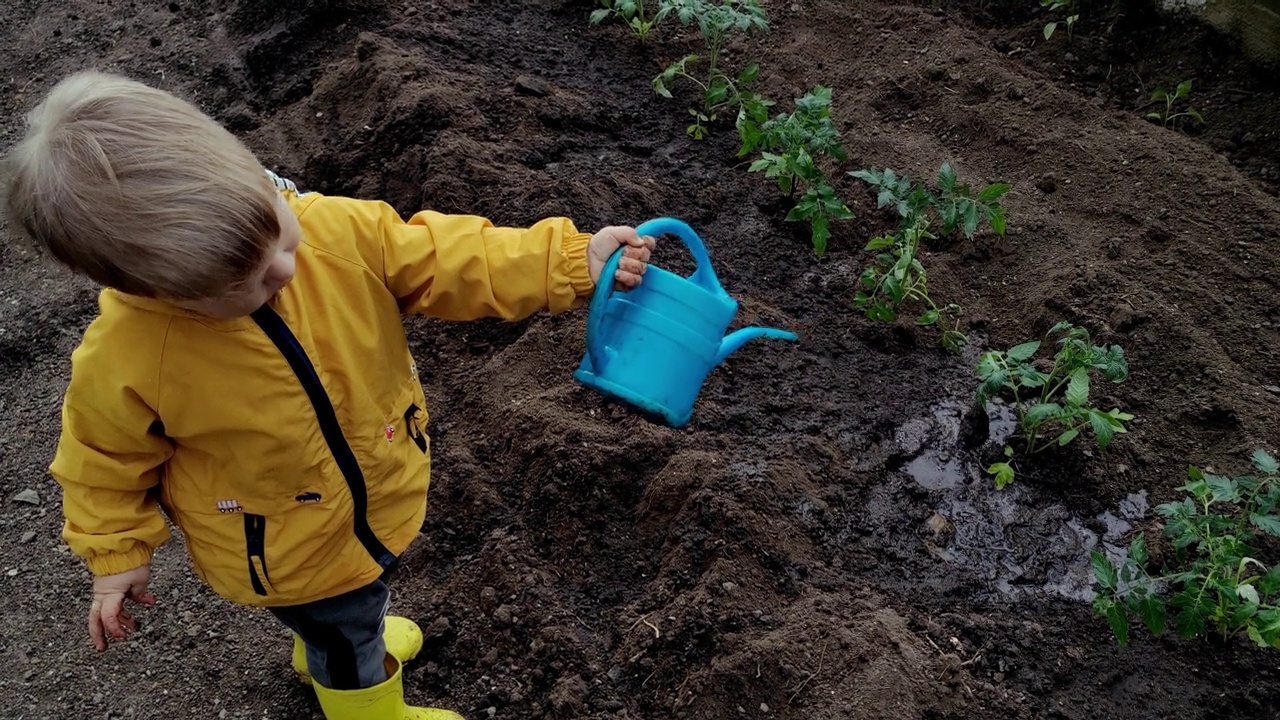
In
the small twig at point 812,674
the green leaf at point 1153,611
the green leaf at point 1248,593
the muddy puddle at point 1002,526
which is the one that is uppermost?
the green leaf at point 1248,593

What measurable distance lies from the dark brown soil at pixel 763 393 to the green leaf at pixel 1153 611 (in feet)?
0.55

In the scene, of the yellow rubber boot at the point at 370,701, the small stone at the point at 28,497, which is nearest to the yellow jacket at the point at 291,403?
the yellow rubber boot at the point at 370,701

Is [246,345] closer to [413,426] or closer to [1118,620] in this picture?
[413,426]

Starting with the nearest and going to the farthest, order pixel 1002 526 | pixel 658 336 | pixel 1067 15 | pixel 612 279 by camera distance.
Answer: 1. pixel 612 279
2. pixel 658 336
3. pixel 1002 526
4. pixel 1067 15

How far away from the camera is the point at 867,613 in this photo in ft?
7.34

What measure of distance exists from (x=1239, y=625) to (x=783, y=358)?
1277mm

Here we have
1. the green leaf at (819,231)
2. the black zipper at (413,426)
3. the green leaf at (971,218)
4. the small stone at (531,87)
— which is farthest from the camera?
the small stone at (531,87)

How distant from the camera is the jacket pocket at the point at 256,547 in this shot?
1723mm

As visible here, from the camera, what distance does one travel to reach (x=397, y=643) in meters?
2.22

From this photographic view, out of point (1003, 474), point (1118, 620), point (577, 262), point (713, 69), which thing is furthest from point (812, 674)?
point (713, 69)

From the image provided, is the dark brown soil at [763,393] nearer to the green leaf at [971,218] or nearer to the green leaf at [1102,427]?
the green leaf at [1102,427]

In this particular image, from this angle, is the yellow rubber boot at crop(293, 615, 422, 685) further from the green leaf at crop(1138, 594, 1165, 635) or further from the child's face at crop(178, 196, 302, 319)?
the green leaf at crop(1138, 594, 1165, 635)

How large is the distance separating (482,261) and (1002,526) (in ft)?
5.02

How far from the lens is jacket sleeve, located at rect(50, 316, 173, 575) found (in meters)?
1.55
